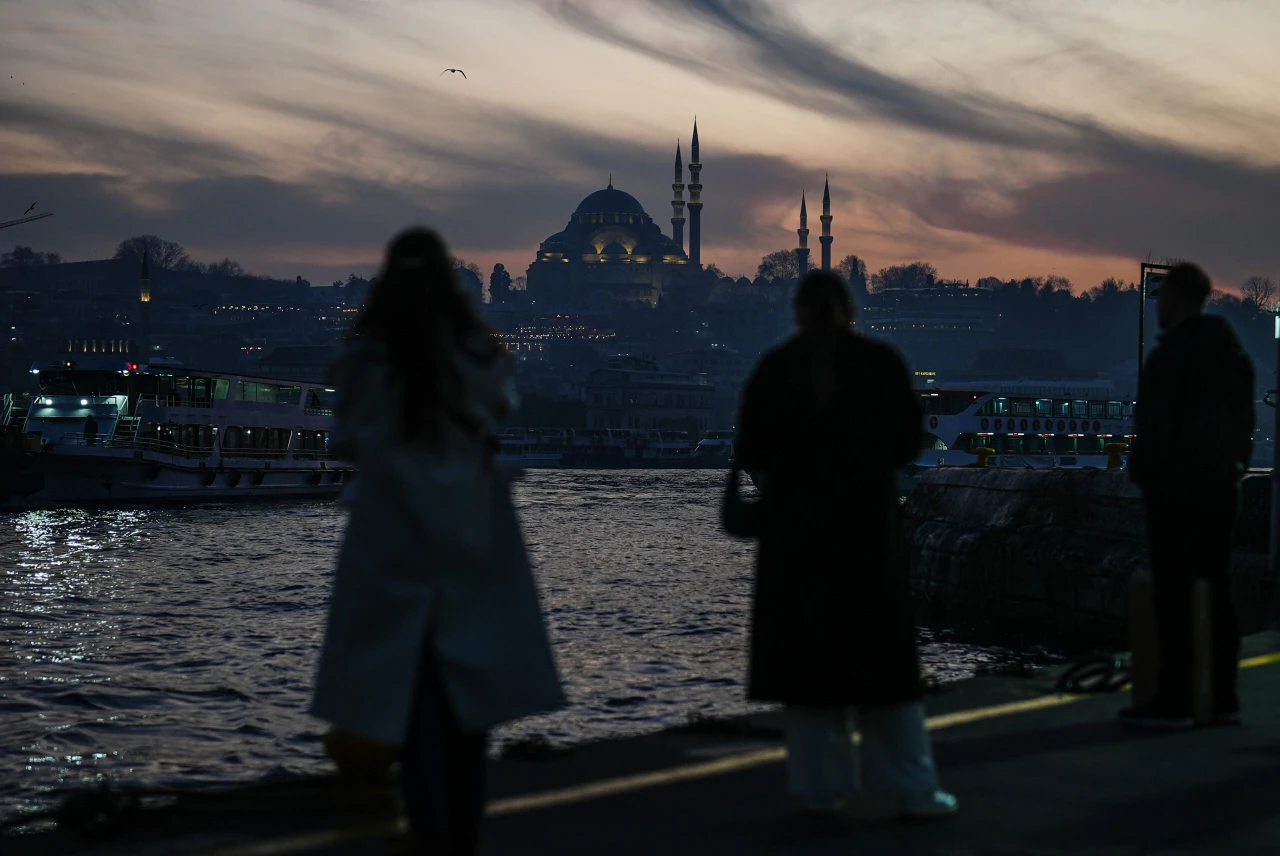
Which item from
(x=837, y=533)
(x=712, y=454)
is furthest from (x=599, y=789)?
(x=712, y=454)

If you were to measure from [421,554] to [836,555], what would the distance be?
132 centimetres

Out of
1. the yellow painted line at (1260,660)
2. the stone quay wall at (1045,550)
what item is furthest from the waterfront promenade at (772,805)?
the stone quay wall at (1045,550)

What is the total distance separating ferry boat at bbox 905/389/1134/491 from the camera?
46.2 meters

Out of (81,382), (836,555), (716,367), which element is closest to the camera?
(836,555)

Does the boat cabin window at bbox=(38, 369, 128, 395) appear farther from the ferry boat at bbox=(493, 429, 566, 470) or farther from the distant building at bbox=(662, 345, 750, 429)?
the distant building at bbox=(662, 345, 750, 429)

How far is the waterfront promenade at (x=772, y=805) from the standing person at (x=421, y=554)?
722mm

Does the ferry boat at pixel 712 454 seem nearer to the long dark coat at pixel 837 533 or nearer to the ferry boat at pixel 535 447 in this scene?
the ferry boat at pixel 535 447

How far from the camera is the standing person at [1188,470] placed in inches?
205

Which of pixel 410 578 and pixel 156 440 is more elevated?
pixel 410 578

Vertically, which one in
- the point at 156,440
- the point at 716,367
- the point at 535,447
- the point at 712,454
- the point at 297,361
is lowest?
the point at 712,454

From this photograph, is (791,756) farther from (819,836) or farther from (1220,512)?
(1220,512)

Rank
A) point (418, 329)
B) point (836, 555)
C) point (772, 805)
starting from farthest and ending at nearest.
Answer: point (772, 805) < point (836, 555) < point (418, 329)

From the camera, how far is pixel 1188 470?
5219 mm

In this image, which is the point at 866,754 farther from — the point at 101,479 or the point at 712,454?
the point at 712,454
